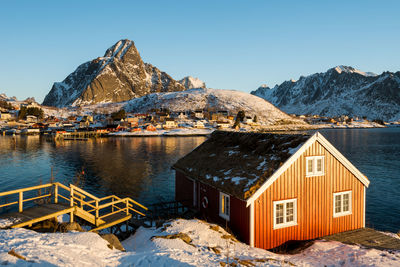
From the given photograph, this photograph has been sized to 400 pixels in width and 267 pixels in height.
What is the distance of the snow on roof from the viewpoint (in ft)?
51.8

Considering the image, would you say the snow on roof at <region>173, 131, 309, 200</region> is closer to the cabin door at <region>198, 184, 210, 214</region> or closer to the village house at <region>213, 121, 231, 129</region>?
the cabin door at <region>198, 184, 210, 214</region>

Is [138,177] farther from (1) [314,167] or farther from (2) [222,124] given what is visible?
(2) [222,124]

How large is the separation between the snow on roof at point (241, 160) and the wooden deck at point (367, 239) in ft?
19.5

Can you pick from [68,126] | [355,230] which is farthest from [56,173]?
[68,126]

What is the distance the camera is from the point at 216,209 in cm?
1822

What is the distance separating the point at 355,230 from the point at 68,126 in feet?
595

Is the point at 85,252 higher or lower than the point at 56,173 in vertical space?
higher

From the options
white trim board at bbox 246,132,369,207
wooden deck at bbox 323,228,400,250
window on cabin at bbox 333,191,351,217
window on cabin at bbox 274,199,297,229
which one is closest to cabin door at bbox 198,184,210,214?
window on cabin at bbox 274,199,297,229

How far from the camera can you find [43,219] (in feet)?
42.7

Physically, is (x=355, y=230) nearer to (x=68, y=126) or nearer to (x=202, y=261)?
(x=202, y=261)

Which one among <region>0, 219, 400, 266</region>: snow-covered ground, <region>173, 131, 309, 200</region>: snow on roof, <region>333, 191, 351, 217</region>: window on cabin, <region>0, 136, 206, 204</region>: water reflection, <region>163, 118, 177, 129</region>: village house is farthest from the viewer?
<region>163, 118, 177, 129</region>: village house

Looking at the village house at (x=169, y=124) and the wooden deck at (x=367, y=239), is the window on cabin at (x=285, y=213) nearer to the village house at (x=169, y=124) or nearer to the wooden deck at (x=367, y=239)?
the wooden deck at (x=367, y=239)

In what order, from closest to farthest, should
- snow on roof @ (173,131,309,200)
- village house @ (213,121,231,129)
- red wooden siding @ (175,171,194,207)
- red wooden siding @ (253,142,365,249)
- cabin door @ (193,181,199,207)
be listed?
red wooden siding @ (253,142,365,249) < snow on roof @ (173,131,309,200) < cabin door @ (193,181,199,207) < red wooden siding @ (175,171,194,207) < village house @ (213,121,231,129)

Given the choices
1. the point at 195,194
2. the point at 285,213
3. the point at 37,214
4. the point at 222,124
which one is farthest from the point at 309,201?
the point at 222,124
